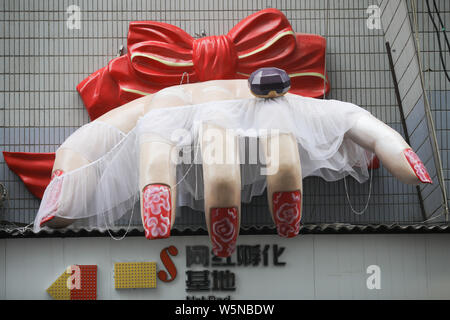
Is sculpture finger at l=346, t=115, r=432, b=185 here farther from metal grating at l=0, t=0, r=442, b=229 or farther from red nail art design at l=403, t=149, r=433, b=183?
metal grating at l=0, t=0, r=442, b=229

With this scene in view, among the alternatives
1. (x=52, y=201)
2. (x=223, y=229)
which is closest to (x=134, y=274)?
(x=52, y=201)

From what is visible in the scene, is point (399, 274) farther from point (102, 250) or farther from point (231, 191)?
point (102, 250)

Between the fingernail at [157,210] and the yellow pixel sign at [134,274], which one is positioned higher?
the fingernail at [157,210]

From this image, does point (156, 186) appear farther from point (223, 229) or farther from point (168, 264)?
point (168, 264)

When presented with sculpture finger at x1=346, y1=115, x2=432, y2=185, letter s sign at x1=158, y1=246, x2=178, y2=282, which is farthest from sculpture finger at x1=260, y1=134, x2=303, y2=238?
letter s sign at x1=158, y1=246, x2=178, y2=282

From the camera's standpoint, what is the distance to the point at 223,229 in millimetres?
6684

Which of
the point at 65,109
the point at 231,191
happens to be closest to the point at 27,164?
the point at 65,109

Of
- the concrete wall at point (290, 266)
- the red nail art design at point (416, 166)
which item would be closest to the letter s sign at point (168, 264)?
the concrete wall at point (290, 266)

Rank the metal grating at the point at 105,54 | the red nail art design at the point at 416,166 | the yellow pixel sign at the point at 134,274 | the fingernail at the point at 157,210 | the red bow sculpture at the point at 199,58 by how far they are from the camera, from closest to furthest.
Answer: the fingernail at the point at 157,210, the red nail art design at the point at 416,166, the yellow pixel sign at the point at 134,274, the red bow sculpture at the point at 199,58, the metal grating at the point at 105,54

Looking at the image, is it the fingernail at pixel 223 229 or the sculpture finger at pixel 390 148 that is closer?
the fingernail at pixel 223 229

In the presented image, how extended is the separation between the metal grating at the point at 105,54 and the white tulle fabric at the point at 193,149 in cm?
161

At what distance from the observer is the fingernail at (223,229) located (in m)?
6.62

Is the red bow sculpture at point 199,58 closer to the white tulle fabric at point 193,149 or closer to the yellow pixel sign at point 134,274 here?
the white tulle fabric at point 193,149

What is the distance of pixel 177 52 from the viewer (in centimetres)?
881
